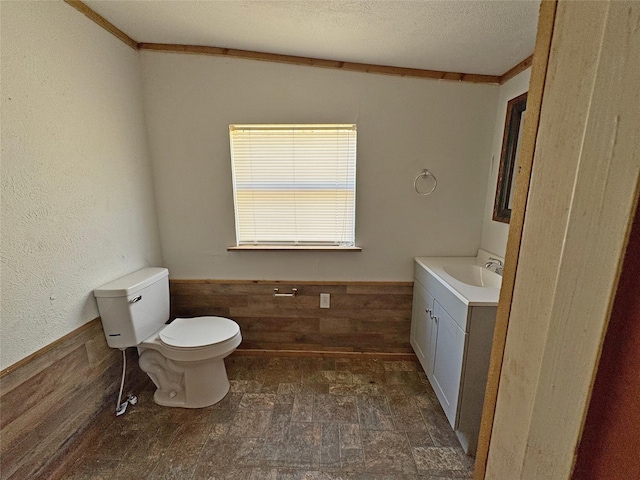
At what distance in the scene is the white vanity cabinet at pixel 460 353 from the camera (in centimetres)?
140

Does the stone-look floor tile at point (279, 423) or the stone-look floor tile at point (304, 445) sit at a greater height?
the stone-look floor tile at point (304, 445)

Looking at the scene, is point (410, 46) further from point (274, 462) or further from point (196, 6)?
point (274, 462)

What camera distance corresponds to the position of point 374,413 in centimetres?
177

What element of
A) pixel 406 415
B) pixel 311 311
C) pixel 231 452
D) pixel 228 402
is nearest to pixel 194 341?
pixel 228 402

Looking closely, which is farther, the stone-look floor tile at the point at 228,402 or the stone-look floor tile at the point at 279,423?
the stone-look floor tile at the point at 228,402

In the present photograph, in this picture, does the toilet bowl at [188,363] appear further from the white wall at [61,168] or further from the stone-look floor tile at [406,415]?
the stone-look floor tile at [406,415]

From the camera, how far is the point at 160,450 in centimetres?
153

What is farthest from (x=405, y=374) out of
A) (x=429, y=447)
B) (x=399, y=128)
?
(x=399, y=128)

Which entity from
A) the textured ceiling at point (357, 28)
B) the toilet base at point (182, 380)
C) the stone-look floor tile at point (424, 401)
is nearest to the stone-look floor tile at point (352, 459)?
the stone-look floor tile at point (424, 401)

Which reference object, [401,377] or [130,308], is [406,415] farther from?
[130,308]

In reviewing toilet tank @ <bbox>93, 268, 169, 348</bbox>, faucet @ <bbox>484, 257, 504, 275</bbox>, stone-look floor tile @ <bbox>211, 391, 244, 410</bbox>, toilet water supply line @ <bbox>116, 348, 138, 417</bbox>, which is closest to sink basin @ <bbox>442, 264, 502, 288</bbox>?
faucet @ <bbox>484, 257, 504, 275</bbox>

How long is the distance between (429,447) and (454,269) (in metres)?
1.09

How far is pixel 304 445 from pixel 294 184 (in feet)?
5.34

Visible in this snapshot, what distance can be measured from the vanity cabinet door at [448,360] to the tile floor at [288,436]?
21 centimetres
